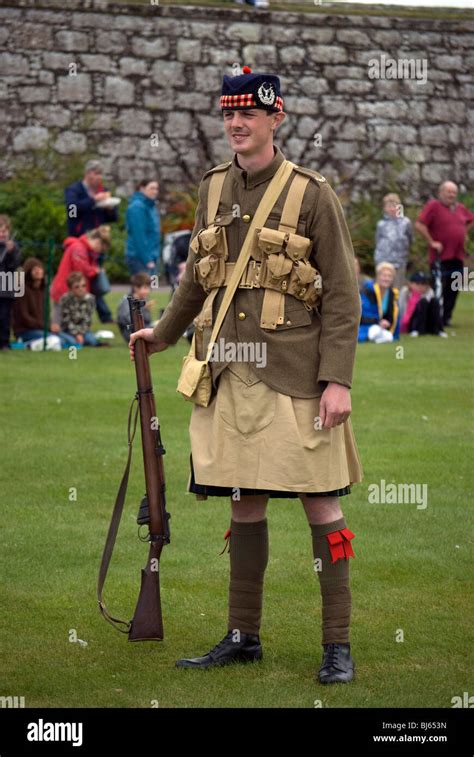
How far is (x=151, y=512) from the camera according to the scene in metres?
5.76

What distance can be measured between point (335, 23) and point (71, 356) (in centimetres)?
1390

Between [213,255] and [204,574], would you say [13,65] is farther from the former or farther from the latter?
[213,255]

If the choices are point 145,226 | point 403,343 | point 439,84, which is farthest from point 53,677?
point 439,84

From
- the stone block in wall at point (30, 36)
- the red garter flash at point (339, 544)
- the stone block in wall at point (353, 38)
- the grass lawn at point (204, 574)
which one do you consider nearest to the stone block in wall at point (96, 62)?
the stone block in wall at point (30, 36)

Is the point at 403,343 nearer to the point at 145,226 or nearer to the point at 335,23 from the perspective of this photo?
the point at 145,226

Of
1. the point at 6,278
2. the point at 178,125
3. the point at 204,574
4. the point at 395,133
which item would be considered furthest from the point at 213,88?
the point at 204,574

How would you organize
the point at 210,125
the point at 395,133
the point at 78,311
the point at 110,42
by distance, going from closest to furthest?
the point at 78,311
the point at 110,42
the point at 210,125
the point at 395,133

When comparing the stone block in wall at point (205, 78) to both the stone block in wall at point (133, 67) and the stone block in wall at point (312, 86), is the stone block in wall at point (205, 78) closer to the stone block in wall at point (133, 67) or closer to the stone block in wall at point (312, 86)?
the stone block in wall at point (133, 67)

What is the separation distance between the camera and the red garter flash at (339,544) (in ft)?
18.0

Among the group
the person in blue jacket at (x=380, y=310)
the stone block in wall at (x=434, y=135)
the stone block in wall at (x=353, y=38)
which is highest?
the stone block in wall at (x=353, y=38)

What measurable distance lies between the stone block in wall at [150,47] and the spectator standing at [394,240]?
7.47 m

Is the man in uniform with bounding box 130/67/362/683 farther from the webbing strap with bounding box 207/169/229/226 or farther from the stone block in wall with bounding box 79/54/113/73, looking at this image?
the stone block in wall with bounding box 79/54/113/73

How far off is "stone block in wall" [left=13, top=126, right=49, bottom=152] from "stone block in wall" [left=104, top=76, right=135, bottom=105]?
4.37 ft

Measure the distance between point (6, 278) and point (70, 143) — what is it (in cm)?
1010
